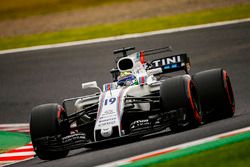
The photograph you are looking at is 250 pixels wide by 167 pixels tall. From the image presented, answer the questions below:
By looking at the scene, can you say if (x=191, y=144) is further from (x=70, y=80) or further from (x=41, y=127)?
(x=70, y=80)

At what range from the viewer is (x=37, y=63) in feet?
62.4

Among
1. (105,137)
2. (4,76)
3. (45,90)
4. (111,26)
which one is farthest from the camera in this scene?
(111,26)

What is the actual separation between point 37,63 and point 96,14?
21.0 feet

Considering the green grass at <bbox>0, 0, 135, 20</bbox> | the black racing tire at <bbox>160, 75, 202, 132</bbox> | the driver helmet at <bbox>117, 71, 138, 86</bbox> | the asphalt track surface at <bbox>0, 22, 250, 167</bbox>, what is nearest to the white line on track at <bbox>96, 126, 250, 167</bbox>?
the black racing tire at <bbox>160, 75, 202, 132</bbox>

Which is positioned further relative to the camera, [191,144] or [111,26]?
[111,26]

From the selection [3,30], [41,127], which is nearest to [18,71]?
[3,30]

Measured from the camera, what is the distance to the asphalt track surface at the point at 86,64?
16.0 meters

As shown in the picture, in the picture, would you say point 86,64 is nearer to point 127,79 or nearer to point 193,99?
point 127,79

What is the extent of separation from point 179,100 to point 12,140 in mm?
4245

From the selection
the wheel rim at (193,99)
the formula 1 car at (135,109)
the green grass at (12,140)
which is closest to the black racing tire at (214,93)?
the formula 1 car at (135,109)

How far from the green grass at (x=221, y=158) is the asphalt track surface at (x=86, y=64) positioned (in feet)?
16.1

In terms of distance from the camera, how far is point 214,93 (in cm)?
1102

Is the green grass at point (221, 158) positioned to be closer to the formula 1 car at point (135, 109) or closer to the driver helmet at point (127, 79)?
the formula 1 car at point (135, 109)

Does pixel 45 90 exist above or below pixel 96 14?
below
